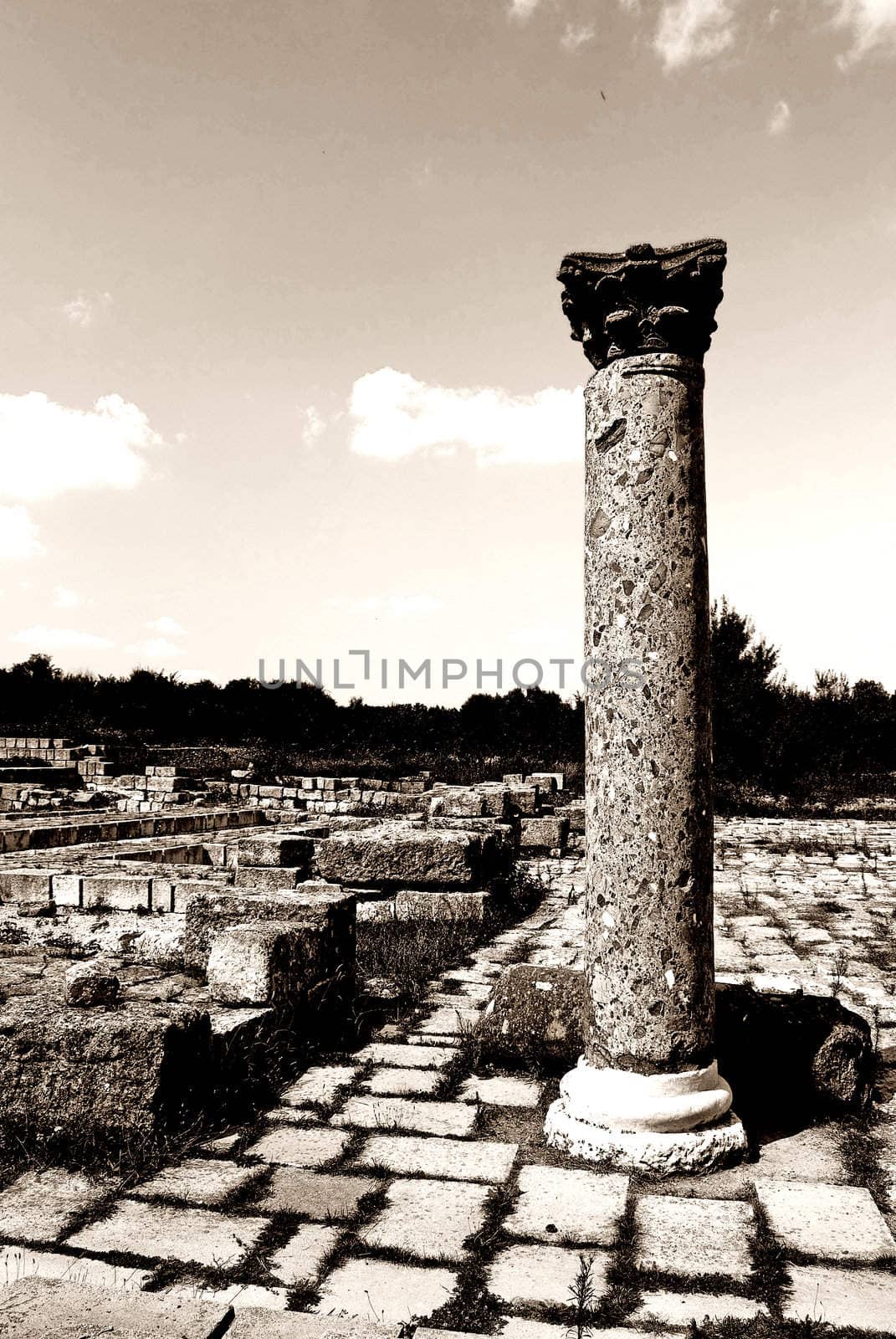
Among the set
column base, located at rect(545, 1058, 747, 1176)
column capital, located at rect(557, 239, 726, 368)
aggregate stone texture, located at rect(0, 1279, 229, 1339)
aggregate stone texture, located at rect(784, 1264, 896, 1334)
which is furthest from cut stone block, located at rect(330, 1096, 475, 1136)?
column capital, located at rect(557, 239, 726, 368)

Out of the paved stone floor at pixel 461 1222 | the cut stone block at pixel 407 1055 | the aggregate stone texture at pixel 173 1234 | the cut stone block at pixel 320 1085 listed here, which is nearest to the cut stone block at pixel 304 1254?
the paved stone floor at pixel 461 1222

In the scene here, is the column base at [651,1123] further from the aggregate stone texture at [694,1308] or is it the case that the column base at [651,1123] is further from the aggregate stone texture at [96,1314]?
the aggregate stone texture at [96,1314]

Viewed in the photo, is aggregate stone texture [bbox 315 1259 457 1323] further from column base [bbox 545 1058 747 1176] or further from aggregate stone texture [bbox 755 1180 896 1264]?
aggregate stone texture [bbox 755 1180 896 1264]

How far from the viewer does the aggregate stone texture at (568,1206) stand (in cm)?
336

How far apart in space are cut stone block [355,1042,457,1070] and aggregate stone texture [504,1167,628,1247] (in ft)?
4.58

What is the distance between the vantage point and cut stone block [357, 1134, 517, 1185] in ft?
12.7

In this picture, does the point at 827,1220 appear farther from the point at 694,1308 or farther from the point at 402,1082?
the point at 402,1082

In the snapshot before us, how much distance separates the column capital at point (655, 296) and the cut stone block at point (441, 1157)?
337cm

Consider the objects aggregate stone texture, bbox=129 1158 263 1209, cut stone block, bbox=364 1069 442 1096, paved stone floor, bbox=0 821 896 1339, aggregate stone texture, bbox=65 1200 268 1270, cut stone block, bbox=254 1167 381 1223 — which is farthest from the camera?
cut stone block, bbox=364 1069 442 1096

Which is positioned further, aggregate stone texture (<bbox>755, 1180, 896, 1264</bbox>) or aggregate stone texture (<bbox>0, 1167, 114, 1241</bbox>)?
aggregate stone texture (<bbox>0, 1167, 114, 1241</bbox>)

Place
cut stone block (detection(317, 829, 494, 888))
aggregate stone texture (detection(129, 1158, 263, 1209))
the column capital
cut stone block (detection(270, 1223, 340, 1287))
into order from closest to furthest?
cut stone block (detection(270, 1223, 340, 1287)) < aggregate stone texture (detection(129, 1158, 263, 1209)) < the column capital < cut stone block (detection(317, 829, 494, 888))

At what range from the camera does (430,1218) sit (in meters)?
3.49

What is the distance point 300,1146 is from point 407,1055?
4.17ft

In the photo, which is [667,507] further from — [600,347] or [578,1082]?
[578,1082]
